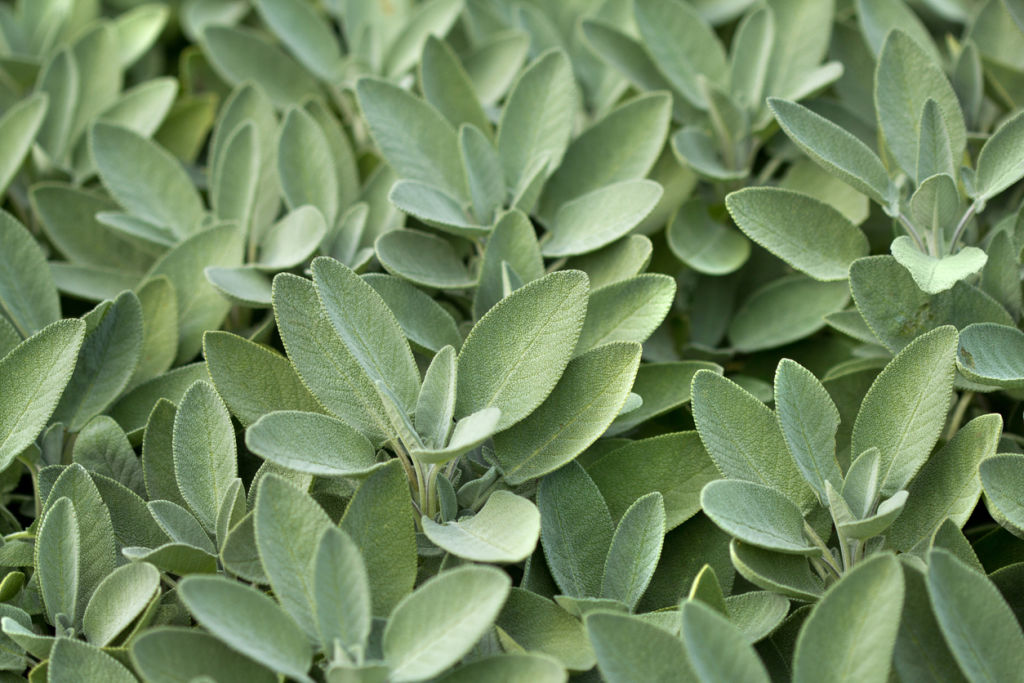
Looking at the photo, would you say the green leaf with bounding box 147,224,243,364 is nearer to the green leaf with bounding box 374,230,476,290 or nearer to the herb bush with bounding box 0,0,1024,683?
the herb bush with bounding box 0,0,1024,683

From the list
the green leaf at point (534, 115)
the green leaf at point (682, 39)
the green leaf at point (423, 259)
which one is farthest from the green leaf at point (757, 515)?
the green leaf at point (682, 39)

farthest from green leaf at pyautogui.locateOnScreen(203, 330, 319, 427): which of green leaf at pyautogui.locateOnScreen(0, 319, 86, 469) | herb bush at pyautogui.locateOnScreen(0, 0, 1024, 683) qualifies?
green leaf at pyautogui.locateOnScreen(0, 319, 86, 469)

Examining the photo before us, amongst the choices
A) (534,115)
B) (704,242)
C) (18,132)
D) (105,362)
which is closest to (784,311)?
(704,242)

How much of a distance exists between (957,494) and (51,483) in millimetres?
688

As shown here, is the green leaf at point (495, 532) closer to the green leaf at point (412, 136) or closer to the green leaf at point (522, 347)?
the green leaf at point (522, 347)

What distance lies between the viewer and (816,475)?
0.73 metres

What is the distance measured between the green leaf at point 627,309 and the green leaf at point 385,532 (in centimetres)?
22

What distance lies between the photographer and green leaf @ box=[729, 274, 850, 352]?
95 cm

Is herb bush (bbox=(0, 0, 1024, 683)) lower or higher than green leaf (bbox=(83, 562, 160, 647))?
higher

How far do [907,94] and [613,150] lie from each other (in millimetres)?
283

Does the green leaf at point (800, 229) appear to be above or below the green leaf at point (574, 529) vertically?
above

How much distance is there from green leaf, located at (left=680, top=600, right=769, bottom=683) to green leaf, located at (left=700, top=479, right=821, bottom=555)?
91mm

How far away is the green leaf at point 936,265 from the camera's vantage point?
748 mm

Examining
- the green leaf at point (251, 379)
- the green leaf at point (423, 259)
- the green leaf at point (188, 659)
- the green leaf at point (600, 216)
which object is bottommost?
the green leaf at point (188, 659)
